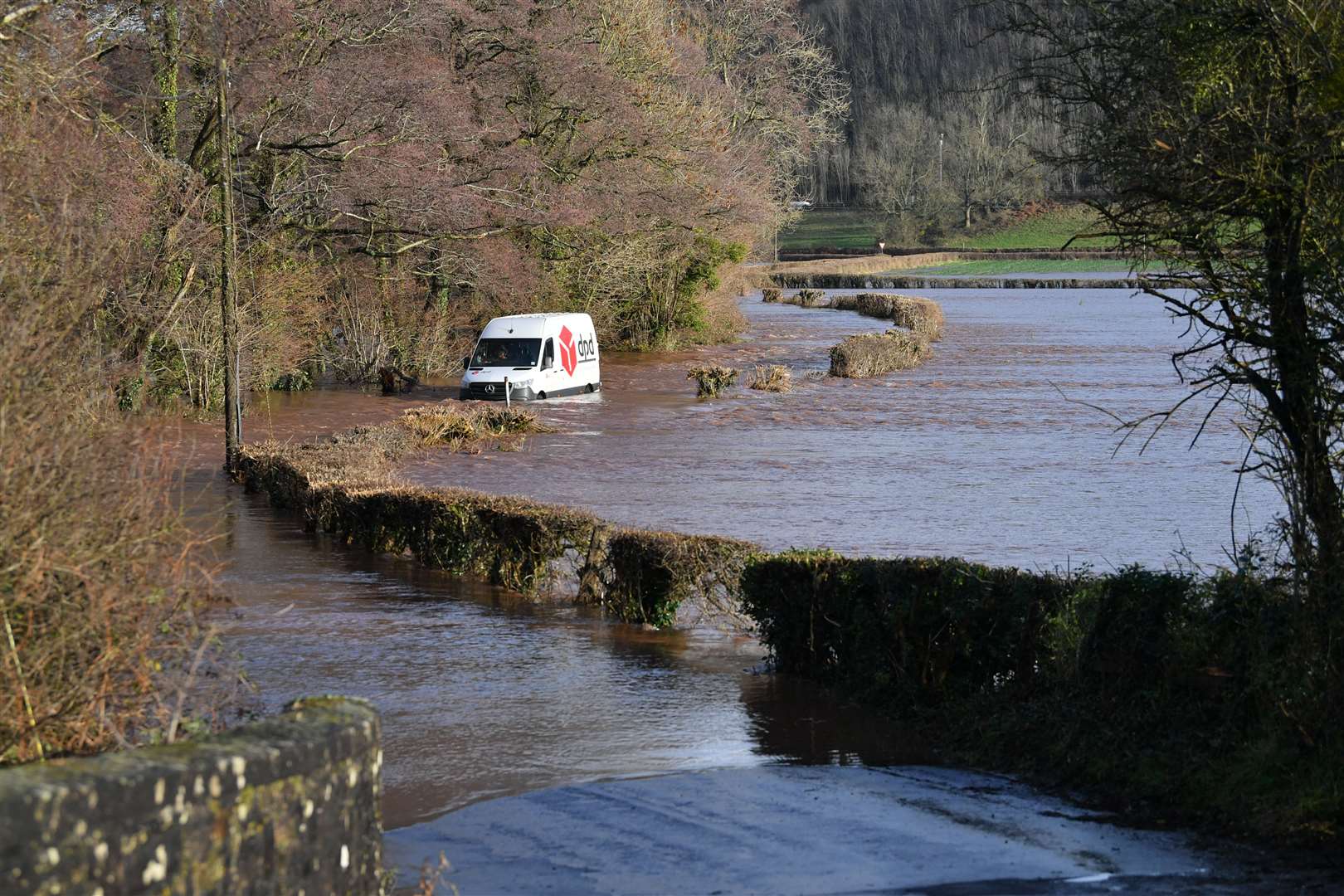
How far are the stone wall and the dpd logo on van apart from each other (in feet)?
110

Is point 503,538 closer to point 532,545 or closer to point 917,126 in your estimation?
point 532,545

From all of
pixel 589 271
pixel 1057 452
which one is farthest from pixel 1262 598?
pixel 589 271

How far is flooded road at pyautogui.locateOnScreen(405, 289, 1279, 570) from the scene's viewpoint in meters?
21.2

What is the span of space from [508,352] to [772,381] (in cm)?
924

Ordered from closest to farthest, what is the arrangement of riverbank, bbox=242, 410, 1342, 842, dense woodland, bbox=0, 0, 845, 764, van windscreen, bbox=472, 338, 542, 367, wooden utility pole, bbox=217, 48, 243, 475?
dense woodland, bbox=0, 0, 845, 764 → riverbank, bbox=242, 410, 1342, 842 → wooden utility pole, bbox=217, 48, 243, 475 → van windscreen, bbox=472, 338, 542, 367

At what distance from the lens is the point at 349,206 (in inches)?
1442

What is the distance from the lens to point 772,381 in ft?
141

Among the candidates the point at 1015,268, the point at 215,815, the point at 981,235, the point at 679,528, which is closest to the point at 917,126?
the point at 981,235

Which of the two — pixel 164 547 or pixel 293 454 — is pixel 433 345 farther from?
pixel 164 547

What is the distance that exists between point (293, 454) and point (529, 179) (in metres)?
20.1

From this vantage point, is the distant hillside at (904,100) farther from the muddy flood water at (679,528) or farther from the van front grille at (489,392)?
the van front grille at (489,392)

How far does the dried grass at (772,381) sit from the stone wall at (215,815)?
3842 centimetres

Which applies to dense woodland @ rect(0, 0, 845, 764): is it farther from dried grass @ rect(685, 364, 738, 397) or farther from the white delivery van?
dried grass @ rect(685, 364, 738, 397)

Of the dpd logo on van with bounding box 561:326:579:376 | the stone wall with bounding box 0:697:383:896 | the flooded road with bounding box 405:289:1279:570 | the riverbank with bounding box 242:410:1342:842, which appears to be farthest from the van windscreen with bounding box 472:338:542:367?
the stone wall with bounding box 0:697:383:896
